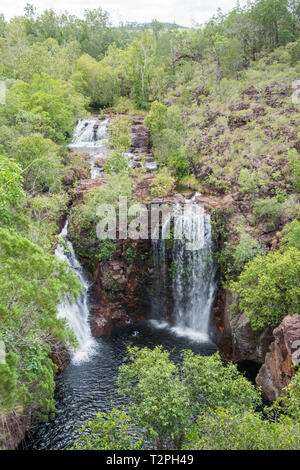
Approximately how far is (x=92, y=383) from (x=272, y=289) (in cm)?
1163

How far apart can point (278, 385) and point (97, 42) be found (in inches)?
2900

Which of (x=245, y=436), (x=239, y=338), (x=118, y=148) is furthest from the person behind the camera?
(x=118, y=148)

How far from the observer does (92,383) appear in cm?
1953

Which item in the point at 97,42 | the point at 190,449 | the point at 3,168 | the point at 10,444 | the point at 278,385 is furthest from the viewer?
the point at 97,42

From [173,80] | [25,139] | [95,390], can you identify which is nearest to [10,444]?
[95,390]

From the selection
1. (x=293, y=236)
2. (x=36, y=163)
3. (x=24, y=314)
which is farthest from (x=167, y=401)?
(x=36, y=163)

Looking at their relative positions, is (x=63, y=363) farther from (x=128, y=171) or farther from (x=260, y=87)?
(x=260, y=87)

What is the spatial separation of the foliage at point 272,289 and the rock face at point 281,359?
1162 millimetres

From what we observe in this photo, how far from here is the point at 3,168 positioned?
12.3 m

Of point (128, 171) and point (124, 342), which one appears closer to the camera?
point (124, 342)

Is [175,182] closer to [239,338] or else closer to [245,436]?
[239,338]

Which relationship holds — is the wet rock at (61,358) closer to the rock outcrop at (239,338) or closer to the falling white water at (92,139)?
the rock outcrop at (239,338)

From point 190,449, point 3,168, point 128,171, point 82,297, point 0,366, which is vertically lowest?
point 82,297

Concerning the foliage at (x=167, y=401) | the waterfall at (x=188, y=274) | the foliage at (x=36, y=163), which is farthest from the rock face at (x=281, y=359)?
the foliage at (x=36, y=163)
